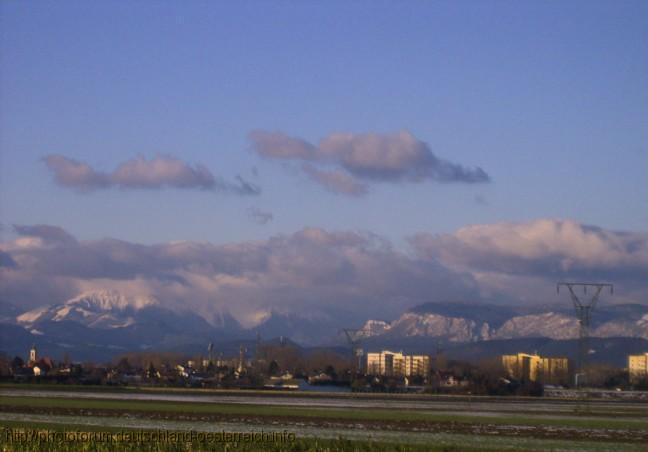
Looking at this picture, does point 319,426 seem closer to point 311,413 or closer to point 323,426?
point 323,426

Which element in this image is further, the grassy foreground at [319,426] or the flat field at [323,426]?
the flat field at [323,426]

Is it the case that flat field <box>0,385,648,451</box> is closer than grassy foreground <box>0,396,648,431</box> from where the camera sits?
Yes

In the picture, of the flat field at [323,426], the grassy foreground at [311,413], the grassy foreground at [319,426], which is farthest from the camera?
the grassy foreground at [311,413]

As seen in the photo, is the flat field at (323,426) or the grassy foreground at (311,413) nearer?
the flat field at (323,426)

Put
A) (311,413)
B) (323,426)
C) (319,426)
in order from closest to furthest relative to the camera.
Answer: (319,426)
(323,426)
(311,413)

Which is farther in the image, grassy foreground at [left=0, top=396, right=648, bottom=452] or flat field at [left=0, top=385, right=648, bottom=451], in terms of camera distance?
flat field at [left=0, top=385, right=648, bottom=451]

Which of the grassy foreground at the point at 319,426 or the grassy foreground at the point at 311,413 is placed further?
the grassy foreground at the point at 311,413

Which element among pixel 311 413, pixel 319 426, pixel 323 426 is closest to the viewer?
pixel 319 426

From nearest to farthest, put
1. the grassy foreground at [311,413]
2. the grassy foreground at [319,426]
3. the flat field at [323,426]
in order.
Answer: the grassy foreground at [319,426] → the flat field at [323,426] → the grassy foreground at [311,413]

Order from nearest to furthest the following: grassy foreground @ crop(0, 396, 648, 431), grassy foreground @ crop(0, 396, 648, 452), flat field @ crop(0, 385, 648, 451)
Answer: grassy foreground @ crop(0, 396, 648, 452) < flat field @ crop(0, 385, 648, 451) < grassy foreground @ crop(0, 396, 648, 431)

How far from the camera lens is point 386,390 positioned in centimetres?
18438

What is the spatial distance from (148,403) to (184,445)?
5742cm

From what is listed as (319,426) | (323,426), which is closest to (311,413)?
(323,426)

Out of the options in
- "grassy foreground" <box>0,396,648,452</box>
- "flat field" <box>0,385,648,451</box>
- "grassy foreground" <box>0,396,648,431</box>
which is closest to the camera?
"grassy foreground" <box>0,396,648,452</box>
